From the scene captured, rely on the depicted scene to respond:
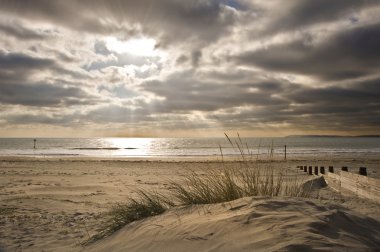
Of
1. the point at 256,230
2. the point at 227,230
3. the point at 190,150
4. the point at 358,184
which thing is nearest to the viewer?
the point at 256,230

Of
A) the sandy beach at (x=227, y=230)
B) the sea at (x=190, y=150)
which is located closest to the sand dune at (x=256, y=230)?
the sandy beach at (x=227, y=230)

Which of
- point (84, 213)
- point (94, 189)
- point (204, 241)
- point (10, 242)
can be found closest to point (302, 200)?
point (204, 241)

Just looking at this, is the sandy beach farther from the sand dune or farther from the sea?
the sea

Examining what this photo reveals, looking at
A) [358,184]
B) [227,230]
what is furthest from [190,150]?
[227,230]

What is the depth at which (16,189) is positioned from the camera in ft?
34.0

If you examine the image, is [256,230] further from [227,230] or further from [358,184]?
[358,184]

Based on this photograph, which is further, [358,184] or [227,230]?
[358,184]

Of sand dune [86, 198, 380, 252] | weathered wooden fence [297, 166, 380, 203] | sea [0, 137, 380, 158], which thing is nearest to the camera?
sand dune [86, 198, 380, 252]

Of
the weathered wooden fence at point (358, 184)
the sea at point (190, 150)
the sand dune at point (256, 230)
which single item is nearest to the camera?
the sand dune at point (256, 230)

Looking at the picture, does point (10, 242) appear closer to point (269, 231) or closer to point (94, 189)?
point (269, 231)

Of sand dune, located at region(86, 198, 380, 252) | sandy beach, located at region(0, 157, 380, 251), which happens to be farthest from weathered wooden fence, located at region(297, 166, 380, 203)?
sand dune, located at region(86, 198, 380, 252)

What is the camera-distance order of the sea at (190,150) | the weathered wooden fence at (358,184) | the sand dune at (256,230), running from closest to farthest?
the sand dune at (256,230) → the weathered wooden fence at (358,184) → the sea at (190,150)

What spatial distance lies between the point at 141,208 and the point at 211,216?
1.50 meters

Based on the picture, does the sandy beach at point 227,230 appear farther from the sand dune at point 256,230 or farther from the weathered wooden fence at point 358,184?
the weathered wooden fence at point 358,184
